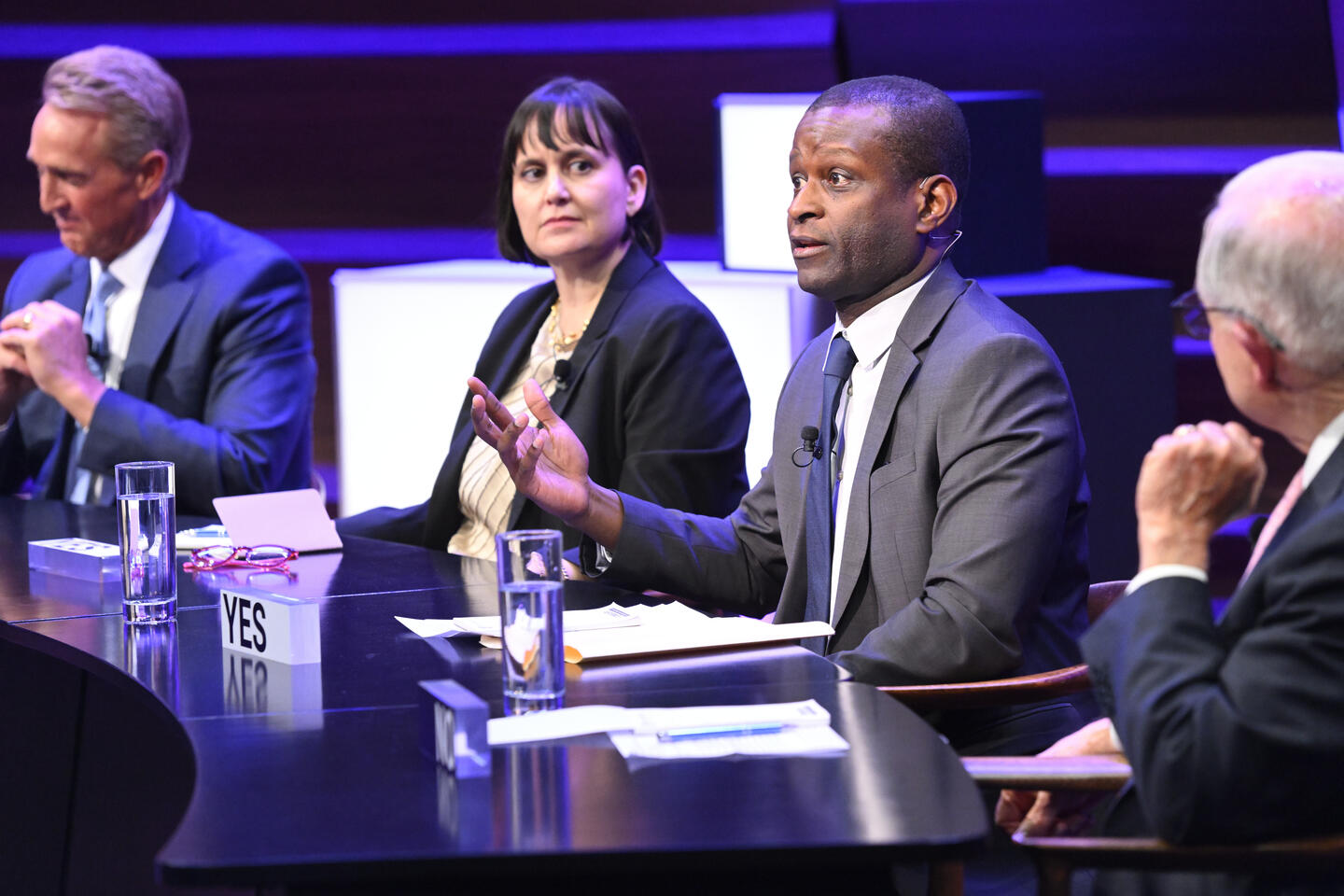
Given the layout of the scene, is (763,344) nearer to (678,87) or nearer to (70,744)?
(678,87)

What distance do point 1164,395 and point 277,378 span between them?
1.92 meters

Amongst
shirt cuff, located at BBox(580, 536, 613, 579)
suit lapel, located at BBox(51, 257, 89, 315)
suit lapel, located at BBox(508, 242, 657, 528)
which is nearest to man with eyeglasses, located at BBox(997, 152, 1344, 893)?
shirt cuff, located at BBox(580, 536, 613, 579)

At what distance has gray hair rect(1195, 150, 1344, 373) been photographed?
4.45 feet

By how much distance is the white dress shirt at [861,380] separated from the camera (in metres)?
2.17

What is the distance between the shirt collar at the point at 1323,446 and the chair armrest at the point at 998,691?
505 millimetres

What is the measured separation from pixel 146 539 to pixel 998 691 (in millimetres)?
1111

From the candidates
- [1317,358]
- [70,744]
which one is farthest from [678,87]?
[1317,358]

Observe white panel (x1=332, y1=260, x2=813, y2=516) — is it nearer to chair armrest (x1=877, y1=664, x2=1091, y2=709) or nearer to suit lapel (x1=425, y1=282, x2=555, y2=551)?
suit lapel (x1=425, y1=282, x2=555, y2=551)

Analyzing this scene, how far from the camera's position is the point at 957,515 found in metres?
1.99

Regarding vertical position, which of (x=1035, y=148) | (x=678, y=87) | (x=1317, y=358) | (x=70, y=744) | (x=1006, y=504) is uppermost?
(x=678, y=87)

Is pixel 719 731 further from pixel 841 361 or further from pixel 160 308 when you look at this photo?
pixel 160 308

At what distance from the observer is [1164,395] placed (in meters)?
3.29

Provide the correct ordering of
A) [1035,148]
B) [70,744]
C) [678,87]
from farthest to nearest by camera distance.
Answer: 1. [678,87]
2. [1035,148]
3. [70,744]

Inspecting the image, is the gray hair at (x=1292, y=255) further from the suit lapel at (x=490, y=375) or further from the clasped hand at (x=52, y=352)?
the clasped hand at (x=52, y=352)
